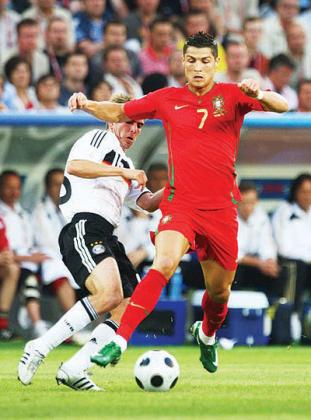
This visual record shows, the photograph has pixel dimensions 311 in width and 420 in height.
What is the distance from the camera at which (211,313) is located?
9.99 meters

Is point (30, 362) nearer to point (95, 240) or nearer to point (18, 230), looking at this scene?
point (95, 240)

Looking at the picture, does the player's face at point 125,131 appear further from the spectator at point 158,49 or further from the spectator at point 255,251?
the spectator at point 158,49

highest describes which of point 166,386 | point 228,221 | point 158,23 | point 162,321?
point 158,23

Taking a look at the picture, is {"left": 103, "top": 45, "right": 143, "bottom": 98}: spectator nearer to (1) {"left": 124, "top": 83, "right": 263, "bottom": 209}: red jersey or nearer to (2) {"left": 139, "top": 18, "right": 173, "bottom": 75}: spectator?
(2) {"left": 139, "top": 18, "right": 173, "bottom": 75}: spectator

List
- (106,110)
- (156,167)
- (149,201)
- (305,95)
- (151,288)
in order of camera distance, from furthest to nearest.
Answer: (305,95)
(156,167)
(149,201)
(106,110)
(151,288)

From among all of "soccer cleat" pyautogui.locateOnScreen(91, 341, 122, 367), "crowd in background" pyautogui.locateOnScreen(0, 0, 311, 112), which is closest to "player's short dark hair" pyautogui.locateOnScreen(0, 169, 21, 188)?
"crowd in background" pyautogui.locateOnScreen(0, 0, 311, 112)

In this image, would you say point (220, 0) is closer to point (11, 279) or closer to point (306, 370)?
point (11, 279)

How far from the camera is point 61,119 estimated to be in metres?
15.2

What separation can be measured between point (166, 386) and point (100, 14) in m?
9.48

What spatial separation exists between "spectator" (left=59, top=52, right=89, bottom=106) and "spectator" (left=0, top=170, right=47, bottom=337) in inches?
54.0

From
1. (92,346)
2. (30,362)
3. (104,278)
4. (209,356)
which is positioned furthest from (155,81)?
(30,362)

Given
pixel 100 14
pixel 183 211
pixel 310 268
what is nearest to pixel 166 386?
pixel 183 211

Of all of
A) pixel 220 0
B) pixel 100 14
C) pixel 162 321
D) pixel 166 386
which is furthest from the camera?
pixel 220 0

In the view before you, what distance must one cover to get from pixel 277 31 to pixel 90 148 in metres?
9.34
